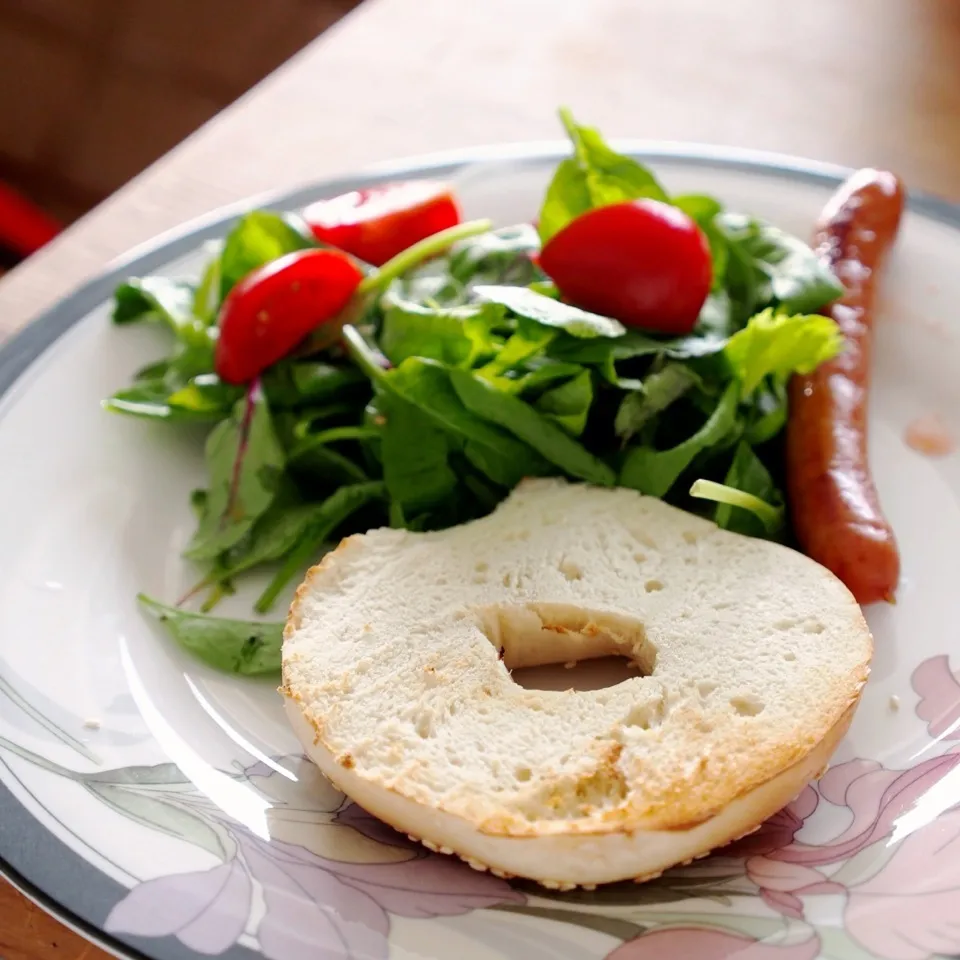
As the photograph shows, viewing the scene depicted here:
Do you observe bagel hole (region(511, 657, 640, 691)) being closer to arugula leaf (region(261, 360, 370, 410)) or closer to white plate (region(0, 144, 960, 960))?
white plate (region(0, 144, 960, 960))

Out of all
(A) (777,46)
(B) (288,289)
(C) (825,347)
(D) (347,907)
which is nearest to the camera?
(D) (347,907)

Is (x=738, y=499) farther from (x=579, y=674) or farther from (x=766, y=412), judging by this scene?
(x=579, y=674)

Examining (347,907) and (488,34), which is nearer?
(347,907)

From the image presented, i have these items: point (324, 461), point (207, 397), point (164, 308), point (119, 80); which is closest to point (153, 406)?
point (207, 397)

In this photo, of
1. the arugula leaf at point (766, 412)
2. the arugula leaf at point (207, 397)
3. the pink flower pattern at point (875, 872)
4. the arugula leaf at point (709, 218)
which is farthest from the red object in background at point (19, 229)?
the pink flower pattern at point (875, 872)

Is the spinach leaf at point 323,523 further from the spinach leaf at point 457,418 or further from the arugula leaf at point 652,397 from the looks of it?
the arugula leaf at point 652,397

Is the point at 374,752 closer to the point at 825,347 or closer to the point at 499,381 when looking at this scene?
the point at 499,381

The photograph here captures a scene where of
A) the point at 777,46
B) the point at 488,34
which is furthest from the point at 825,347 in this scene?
the point at 488,34
